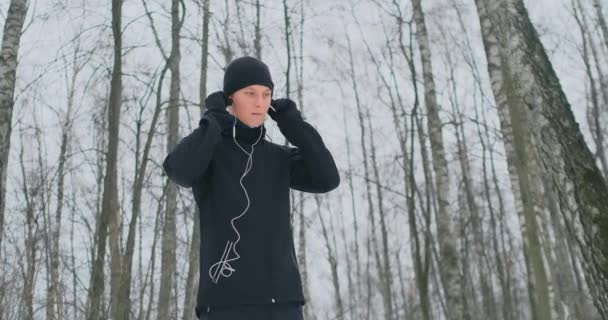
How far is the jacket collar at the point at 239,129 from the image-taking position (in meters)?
1.85

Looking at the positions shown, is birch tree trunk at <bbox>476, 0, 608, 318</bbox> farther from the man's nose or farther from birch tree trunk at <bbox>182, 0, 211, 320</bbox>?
birch tree trunk at <bbox>182, 0, 211, 320</bbox>

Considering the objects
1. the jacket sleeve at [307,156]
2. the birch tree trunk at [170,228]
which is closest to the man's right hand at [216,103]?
the jacket sleeve at [307,156]

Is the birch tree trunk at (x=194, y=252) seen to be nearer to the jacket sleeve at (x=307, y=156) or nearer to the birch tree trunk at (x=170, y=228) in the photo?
the birch tree trunk at (x=170, y=228)

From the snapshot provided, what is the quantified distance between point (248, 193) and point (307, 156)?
276 millimetres

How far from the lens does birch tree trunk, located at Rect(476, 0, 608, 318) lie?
3652mm

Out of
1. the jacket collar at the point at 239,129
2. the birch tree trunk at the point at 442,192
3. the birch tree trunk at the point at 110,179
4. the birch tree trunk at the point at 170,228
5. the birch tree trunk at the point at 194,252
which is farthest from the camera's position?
the birch tree trunk at the point at 194,252

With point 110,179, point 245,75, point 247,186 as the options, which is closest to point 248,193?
point 247,186

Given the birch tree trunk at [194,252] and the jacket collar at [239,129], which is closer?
the jacket collar at [239,129]

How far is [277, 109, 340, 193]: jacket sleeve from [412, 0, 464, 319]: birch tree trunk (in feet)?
19.8

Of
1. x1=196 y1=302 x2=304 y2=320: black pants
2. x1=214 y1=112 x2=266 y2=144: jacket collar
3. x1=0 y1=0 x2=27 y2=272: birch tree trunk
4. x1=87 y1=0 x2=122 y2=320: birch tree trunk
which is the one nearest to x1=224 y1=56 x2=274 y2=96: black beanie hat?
x1=214 y1=112 x2=266 y2=144: jacket collar

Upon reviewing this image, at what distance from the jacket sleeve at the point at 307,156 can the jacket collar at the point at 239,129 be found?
9 centimetres

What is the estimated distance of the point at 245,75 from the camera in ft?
6.23

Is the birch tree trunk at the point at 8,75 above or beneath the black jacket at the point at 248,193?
above

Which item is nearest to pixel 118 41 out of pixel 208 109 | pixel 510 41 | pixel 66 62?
pixel 66 62
